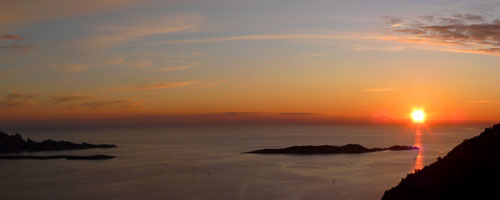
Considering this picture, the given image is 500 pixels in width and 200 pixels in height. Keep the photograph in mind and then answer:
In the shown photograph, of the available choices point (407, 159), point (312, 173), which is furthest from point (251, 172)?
A: point (407, 159)

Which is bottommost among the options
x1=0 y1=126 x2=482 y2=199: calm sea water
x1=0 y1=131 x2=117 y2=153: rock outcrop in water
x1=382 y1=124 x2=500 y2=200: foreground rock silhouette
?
x1=0 y1=126 x2=482 y2=199: calm sea water

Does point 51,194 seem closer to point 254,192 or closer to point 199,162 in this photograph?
point 254,192

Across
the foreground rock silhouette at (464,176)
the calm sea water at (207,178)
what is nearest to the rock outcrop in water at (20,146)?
the calm sea water at (207,178)

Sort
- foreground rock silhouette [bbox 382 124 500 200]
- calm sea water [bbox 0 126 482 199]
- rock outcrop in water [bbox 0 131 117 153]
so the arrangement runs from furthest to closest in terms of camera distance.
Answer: rock outcrop in water [bbox 0 131 117 153] → calm sea water [bbox 0 126 482 199] → foreground rock silhouette [bbox 382 124 500 200]

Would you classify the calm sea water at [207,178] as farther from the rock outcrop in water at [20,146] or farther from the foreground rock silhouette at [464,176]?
the rock outcrop in water at [20,146]

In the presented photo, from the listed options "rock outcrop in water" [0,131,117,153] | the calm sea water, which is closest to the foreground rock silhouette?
the calm sea water

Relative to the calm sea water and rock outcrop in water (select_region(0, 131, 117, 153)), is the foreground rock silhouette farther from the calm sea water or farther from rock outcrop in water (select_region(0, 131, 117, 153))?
rock outcrop in water (select_region(0, 131, 117, 153))

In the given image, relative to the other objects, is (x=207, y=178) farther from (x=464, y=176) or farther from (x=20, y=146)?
(x=20, y=146)

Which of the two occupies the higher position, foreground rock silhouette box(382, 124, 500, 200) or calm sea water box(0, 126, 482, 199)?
foreground rock silhouette box(382, 124, 500, 200)

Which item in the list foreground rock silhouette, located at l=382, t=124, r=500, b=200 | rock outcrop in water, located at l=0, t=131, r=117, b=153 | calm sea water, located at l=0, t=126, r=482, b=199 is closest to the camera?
foreground rock silhouette, located at l=382, t=124, r=500, b=200
